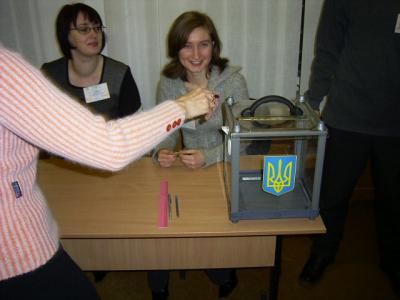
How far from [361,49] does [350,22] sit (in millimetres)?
150

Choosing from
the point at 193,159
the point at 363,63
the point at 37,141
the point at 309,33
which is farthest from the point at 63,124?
the point at 309,33

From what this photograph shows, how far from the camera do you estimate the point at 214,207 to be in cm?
144

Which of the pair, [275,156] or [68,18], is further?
[68,18]

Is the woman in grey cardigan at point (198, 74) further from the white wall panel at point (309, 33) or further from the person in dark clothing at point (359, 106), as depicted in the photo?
the white wall panel at point (309, 33)

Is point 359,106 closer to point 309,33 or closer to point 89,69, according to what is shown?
point 309,33

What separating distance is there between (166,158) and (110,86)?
785mm

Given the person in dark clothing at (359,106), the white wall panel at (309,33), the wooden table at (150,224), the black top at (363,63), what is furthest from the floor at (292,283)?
the white wall panel at (309,33)

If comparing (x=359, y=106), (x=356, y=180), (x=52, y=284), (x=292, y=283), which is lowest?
(x=292, y=283)

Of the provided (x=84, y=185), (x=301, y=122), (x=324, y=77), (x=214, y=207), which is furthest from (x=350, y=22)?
(x=84, y=185)

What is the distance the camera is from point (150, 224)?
53.4 inches

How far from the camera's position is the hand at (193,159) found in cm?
169

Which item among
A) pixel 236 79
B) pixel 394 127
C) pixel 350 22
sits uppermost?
pixel 350 22

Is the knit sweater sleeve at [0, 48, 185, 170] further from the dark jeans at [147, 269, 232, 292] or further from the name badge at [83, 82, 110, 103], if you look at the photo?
the name badge at [83, 82, 110, 103]

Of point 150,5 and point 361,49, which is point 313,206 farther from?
point 150,5
